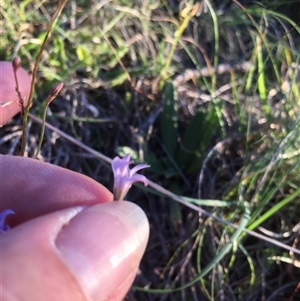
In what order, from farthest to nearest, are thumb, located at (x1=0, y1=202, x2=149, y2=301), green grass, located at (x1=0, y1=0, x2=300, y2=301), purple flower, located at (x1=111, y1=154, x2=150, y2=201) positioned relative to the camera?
green grass, located at (x1=0, y1=0, x2=300, y2=301) → purple flower, located at (x1=111, y1=154, x2=150, y2=201) → thumb, located at (x1=0, y1=202, x2=149, y2=301)

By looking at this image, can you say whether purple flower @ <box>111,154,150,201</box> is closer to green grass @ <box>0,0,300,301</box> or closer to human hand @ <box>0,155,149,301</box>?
human hand @ <box>0,155,149,301</box>

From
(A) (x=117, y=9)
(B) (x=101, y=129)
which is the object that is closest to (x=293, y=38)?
(A) (x=117, y=9)

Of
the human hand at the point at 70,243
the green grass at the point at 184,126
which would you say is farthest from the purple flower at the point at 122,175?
the green grass at the point at 184,126

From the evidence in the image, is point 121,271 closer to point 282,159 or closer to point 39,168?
point 39,168

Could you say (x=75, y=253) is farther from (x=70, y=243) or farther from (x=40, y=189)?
(x=40, y=189)

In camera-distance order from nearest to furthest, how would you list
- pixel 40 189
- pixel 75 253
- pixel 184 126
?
pixel 75 253 → pixel 40 189 → pixel 184 126

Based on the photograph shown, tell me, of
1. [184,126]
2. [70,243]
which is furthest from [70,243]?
[184,126]

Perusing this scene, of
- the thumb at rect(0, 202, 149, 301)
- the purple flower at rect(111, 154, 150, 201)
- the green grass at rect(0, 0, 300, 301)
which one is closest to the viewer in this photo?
the thumb at rect(0, 202, 149, 301)

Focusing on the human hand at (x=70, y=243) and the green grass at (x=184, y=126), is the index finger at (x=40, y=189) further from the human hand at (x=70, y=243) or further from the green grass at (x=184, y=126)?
the green grass at (x=184, y=126)

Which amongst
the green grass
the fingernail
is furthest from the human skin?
the green grass
